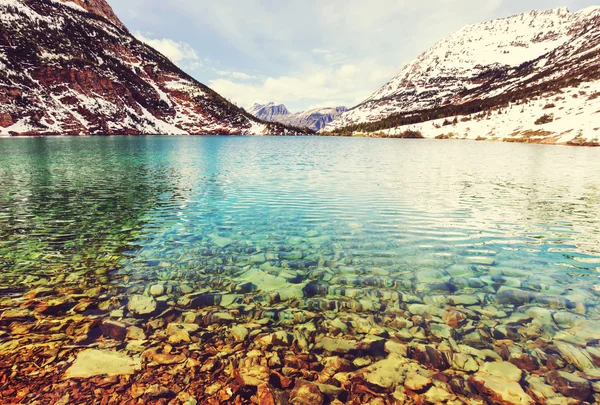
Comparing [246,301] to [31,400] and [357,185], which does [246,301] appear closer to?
[31,400]

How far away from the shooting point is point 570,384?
19.5ft

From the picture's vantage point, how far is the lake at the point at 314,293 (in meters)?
6.50

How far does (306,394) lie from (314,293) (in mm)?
3951

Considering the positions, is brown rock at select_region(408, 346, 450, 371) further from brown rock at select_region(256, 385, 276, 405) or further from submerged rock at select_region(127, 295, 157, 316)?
submerged rock at select_region(127, 295, 157, 316)

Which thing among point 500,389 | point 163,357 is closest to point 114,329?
point 163,357

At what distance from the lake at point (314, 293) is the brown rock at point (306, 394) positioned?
0.66ft

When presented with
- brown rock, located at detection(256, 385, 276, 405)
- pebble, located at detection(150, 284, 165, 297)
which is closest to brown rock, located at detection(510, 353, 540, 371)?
brown rock, located at detection(256, 385, 276, 405)

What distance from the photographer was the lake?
256 inches

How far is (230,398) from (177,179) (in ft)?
101

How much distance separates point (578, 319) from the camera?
812cm

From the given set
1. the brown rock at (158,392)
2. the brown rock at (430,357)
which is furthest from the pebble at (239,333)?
the brown rock at (430,357)

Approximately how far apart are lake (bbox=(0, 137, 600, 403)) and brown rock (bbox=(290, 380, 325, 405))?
202mm

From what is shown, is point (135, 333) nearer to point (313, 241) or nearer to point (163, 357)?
point (163, 357)

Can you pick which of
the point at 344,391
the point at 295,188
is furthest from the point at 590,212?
the point at 344,391
